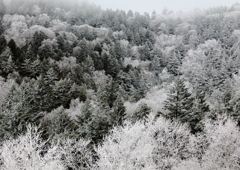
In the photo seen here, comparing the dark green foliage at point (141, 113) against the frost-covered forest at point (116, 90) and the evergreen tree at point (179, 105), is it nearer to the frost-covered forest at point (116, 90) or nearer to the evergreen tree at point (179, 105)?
the frost-covered forest at point (116, 90)

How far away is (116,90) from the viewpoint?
199 ft

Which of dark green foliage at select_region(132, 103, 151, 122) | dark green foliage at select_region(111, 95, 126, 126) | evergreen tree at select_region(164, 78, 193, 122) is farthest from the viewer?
dark green foliage at select_region(111, 95, 126, 126)

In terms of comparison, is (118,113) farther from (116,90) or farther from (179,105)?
(116,90)

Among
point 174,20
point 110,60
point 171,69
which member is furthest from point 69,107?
point 174,20

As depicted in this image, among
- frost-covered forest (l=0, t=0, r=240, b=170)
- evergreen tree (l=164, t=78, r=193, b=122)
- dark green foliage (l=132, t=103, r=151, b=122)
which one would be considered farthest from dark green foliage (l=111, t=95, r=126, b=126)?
evergreen tree (l=164, t=78, r=193, b=122)

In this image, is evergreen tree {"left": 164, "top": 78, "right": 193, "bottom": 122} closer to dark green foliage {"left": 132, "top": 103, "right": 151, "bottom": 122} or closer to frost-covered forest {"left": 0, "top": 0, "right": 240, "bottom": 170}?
frost-covered forest {"left": 0, "top": 0, "right": 240, "bottom": 170}

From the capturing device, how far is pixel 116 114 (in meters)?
41.9

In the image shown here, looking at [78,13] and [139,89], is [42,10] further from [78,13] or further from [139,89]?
[139,89]

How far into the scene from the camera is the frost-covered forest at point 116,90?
25000 millimetres

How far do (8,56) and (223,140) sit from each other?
175 feet

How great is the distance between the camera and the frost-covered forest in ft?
82.0

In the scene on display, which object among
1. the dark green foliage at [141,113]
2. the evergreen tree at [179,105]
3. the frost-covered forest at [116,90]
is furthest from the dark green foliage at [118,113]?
→ the evergreen tree at [179,105]

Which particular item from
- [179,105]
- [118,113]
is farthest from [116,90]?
[179,105]

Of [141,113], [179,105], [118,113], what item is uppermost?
[179,105]
